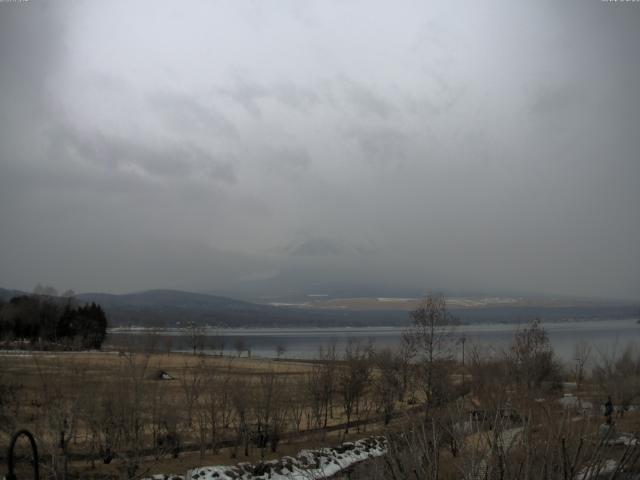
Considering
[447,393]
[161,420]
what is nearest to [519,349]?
[447,393]

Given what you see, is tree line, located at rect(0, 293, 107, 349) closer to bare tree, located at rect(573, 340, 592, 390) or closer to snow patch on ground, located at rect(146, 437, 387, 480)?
bare tree, located at rect(573, 340, 592, 390)

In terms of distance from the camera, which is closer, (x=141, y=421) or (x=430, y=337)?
(x=141, y=421)

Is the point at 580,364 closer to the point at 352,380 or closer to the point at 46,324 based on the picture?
the point at 352,380

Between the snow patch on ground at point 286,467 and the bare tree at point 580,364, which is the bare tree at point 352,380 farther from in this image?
the bare tree at point 580,364

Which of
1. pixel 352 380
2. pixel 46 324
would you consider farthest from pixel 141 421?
pixel 46 324

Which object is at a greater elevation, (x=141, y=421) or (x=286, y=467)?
(x=141, y=421)

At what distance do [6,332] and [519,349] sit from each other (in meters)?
77.7

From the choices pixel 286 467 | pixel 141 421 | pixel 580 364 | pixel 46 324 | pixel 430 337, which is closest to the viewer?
pixel 286 467

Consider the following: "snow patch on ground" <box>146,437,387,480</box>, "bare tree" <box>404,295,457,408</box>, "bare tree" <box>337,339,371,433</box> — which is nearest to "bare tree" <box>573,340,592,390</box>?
"bare tree" <box>404,295,457,408</box>

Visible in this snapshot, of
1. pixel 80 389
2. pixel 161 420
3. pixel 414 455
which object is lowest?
pixel 161 420

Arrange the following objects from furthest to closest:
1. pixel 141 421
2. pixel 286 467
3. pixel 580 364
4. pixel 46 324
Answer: pixel 46 324 → pixel 580 364 → pixel 141 421 → pixel 286 467

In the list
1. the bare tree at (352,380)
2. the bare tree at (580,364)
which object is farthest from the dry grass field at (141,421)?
the bare tree at (580,364)

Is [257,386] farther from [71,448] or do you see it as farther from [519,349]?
[519,349]

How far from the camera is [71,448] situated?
27297mm
